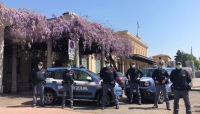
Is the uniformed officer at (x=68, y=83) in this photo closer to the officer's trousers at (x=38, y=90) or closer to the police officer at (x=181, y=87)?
the officer's trousers at (x=38, y=90)

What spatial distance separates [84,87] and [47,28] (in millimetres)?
6095

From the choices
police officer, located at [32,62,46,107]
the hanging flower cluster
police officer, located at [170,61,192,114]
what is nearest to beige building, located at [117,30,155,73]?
the hanging flower cluster

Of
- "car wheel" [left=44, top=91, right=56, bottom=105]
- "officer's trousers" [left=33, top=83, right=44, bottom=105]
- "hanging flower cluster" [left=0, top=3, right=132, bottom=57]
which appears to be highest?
"hanging flower cluster" [left=0, top=3, right=132, bottom=57]

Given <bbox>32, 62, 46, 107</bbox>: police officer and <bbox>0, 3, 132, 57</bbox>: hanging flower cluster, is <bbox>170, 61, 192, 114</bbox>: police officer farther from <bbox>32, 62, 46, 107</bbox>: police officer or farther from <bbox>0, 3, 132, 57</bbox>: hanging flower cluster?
<bbox>0, 3, 132, 57</bbox>: hanging flower cluster

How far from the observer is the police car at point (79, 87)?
944cm

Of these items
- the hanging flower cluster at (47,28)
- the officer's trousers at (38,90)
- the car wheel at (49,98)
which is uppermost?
the hanging flower cluster at (47,28)

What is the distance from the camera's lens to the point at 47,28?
546 inches

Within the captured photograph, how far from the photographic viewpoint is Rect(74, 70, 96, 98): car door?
31.0ft

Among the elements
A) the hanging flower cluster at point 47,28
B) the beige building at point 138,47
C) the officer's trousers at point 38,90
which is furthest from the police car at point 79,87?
the beige building at point 138,47

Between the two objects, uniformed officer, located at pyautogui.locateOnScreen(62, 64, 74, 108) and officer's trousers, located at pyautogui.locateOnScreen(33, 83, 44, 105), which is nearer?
uniformed officer, located at pyautogui.locateOnScreen(62, 64, 74, 108)

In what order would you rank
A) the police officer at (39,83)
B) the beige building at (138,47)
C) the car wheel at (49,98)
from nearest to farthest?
the police officer at (39,83) < the car wheel at (49,98) < the beige building at (138,47)

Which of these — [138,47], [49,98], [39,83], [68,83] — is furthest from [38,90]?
[138,47]

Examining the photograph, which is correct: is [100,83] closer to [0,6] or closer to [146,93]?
[146,93]

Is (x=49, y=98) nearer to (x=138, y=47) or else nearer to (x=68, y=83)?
(x=68, y=83)
